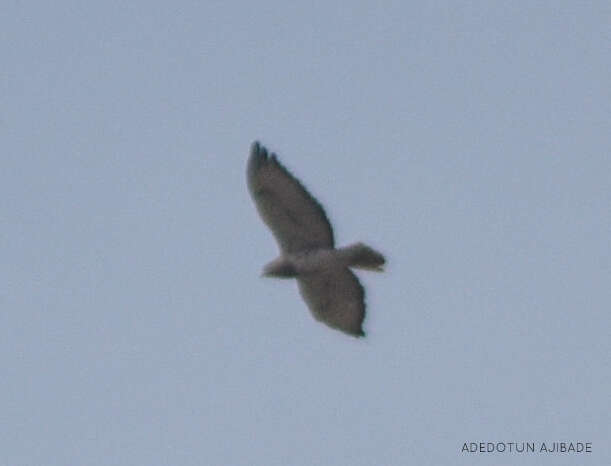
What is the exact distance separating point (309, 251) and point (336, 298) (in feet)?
2.81

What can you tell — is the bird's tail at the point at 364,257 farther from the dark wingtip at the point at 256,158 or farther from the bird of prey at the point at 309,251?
the dark wingtip at the point at 256,158

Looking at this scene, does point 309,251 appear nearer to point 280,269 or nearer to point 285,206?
point 280,269

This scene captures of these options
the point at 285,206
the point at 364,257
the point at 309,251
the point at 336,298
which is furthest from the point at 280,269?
the point at 364,257

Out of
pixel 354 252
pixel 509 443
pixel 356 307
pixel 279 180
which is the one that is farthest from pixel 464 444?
pixel 279 180

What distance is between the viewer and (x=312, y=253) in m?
14.9

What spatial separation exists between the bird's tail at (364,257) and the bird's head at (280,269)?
95 cm

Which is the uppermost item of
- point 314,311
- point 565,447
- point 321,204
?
point 321,204

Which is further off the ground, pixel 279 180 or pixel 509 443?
pixel 279 180

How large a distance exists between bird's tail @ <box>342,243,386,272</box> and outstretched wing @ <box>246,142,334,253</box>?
0.47 metres

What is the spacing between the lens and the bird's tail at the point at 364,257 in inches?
562

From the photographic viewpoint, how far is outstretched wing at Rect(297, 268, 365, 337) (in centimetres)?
1517

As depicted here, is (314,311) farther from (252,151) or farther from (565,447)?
(565,447)

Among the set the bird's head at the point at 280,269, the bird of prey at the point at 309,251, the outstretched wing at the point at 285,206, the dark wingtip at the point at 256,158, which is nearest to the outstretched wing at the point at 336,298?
the bird of prey at the point at 309,251

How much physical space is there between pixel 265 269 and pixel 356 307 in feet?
4.42
